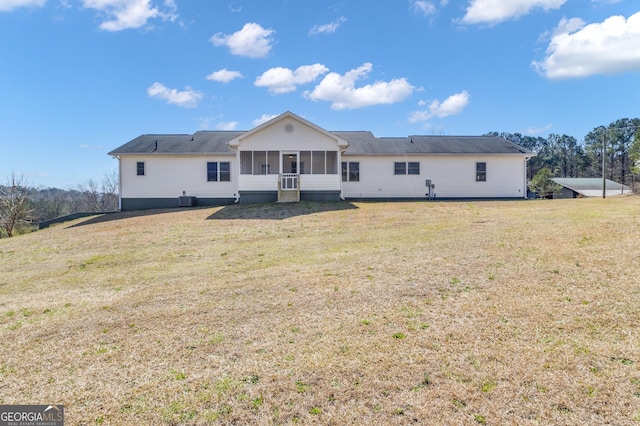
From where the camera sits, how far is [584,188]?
3984cm

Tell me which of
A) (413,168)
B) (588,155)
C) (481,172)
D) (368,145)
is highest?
(588,155)

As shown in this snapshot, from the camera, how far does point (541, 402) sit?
3.11 meters

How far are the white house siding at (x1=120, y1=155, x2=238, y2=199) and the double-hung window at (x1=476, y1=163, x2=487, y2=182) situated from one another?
15.1 metres

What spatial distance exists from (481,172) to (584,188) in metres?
26.4

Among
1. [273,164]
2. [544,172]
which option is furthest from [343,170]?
[544,172]

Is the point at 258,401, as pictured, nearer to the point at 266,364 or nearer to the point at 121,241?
the point at 266,364

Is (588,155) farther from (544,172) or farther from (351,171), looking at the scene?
(351,171)

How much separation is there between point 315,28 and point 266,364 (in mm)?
18086

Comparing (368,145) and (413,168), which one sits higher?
(368,145)

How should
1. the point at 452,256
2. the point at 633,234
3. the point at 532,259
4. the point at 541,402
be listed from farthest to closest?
the point at 633,234 < the point at 452,256 < the point at 532,259 < the point at 541,402

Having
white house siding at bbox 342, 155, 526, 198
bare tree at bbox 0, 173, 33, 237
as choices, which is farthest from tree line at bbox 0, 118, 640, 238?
white house siding at bbox 342, 155, 526, 198

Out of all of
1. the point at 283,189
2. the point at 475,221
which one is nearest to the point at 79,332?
the point at 475,221

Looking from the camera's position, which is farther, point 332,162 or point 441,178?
point 441,178

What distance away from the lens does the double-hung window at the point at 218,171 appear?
21516 mm
